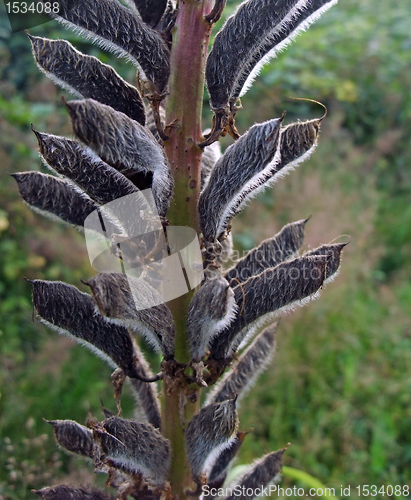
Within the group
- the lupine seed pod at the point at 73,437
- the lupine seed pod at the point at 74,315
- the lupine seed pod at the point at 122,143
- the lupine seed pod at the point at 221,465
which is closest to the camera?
the lupine seed pod at the point at 122,143

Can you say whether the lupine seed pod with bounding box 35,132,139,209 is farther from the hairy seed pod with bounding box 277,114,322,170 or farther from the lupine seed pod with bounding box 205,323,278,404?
the lupine seed pod with bounding box 205,323,278,404

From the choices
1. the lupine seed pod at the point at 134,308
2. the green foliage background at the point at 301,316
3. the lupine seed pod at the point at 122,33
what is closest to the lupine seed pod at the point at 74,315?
the lupine seed pod at the point at 134,308

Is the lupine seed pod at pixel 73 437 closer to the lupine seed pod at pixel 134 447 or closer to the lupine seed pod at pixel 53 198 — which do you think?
the lupine seed pod at pixel 134 447

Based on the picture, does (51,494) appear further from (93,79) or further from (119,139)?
(93,79)

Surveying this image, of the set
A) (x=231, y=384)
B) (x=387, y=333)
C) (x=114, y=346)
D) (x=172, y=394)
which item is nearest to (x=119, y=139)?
(x=114, y=346)

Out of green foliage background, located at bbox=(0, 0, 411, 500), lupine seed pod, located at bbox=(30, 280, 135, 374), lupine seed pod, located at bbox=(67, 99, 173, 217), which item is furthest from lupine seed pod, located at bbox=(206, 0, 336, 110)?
green foliage background, located at bbox=(0, 0, 411, 500)

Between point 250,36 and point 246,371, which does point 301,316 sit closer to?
point 246,371
